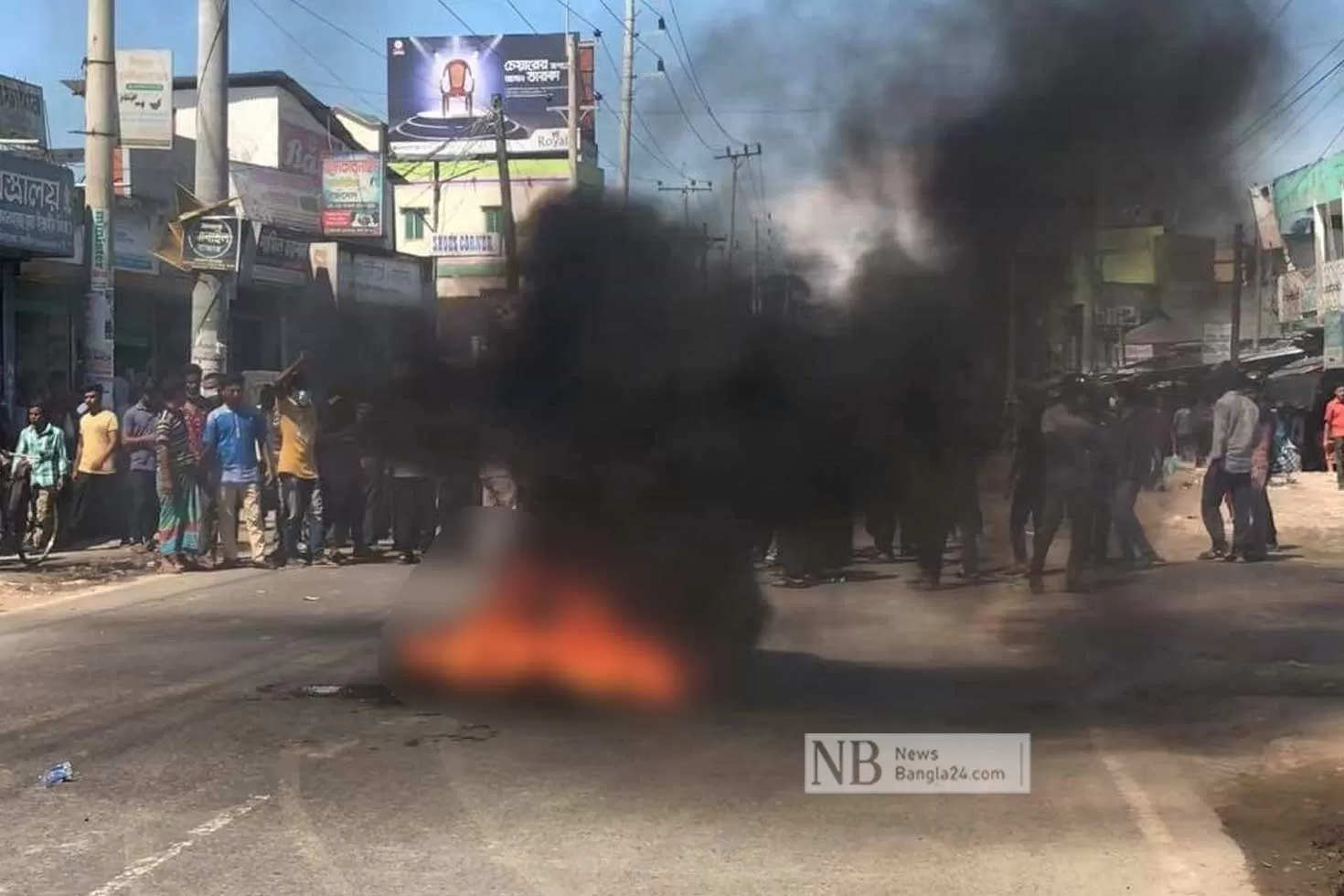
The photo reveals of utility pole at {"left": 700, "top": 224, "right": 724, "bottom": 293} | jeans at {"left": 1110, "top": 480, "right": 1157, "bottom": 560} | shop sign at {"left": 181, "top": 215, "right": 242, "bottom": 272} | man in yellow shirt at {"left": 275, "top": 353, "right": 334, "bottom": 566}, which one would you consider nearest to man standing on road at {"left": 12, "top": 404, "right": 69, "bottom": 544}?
man in yellow shirt at {"left": 275, "top": 353, "right": 334, "bottom": 566}

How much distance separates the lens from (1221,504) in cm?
1177

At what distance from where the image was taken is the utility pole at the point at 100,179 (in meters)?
12.6

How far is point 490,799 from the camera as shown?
4938mm

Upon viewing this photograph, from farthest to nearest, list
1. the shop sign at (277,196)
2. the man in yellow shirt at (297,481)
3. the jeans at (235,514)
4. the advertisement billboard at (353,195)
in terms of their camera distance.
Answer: the shop sign at (277,196)
the advertisement billboard at (353,195)
the jeans at (235,514)
the man in yellow shirt at (297,481)

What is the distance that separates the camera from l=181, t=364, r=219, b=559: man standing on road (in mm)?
11398

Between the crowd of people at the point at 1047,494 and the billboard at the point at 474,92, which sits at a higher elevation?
the billboard at the point at 474,92

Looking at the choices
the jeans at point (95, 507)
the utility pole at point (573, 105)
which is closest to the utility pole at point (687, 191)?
the utility pole at point (573, 105)

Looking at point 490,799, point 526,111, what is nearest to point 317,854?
point 490,799

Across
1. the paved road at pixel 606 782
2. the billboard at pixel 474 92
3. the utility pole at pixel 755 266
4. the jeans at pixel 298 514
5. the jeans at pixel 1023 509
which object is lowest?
the paved road at pixel 606 782

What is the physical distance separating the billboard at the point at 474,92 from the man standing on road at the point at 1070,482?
3358mm

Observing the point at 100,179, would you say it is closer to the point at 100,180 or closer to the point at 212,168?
the point at 100,180

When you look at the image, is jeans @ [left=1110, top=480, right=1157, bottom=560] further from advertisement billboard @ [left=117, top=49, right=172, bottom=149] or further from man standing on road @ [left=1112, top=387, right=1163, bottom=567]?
advertisement billboard @ [left=117, top=49, right=172, bottom=149]

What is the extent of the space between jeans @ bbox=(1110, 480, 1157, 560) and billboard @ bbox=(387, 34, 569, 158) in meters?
3.75

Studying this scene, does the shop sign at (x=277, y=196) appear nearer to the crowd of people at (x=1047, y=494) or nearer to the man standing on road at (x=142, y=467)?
the man standing on road at (x=142, y=467)
